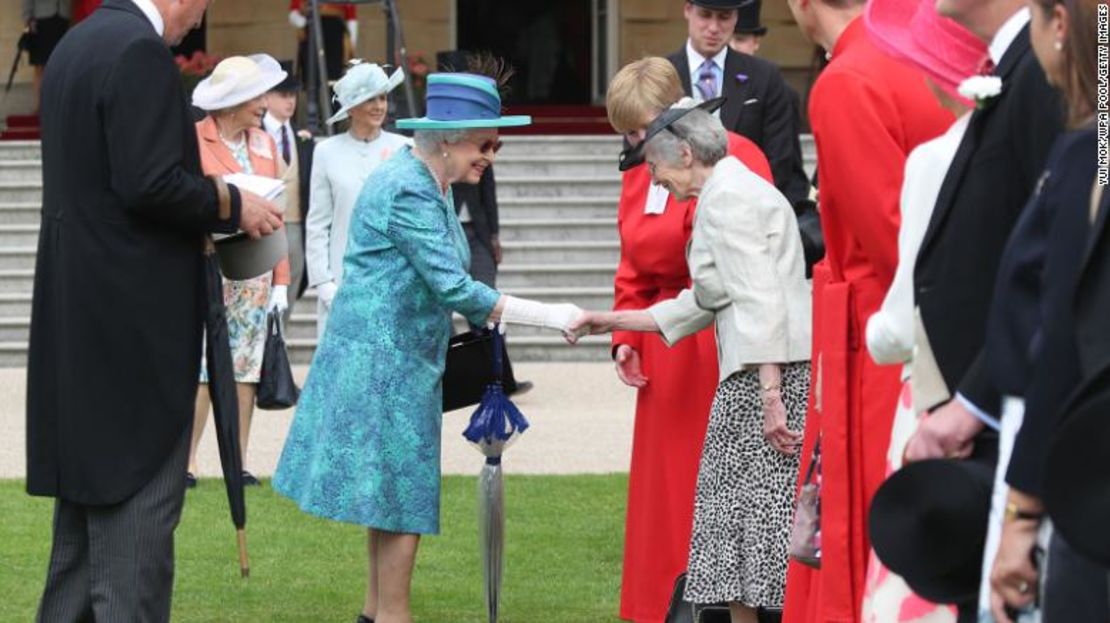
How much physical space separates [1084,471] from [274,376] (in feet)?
24.1

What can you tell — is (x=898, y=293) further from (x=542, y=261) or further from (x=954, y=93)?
(x=542, y=261)

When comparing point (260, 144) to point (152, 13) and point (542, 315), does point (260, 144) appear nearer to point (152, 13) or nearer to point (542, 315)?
point (542, 315)

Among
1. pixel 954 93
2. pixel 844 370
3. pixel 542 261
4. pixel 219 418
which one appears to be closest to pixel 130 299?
pixel 219 418

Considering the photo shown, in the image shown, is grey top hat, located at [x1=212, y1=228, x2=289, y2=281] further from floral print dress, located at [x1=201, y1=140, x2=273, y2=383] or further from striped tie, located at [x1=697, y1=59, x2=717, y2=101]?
floral print dress, located at [x1=201, y1=140, x2=273, y2=383]

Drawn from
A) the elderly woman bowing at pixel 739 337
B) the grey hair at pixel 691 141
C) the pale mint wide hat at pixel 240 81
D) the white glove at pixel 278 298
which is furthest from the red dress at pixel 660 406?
the white glove at pixel 278 298

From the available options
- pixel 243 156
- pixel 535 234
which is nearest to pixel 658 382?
pixel 243 156

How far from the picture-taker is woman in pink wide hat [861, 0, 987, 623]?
4227mm

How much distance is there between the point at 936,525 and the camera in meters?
3.83

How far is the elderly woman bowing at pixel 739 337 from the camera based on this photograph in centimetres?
629

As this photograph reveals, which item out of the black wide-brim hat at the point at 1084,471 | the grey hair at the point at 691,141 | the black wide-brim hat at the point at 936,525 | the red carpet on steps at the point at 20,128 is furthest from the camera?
the red carpet on steps at the point at 20,128

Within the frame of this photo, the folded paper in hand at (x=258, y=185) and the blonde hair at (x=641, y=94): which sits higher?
the folded paper in hand at (x=258, y=185)

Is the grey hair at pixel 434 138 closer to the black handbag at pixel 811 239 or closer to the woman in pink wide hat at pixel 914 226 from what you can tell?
the black handbag at pixel 811 239

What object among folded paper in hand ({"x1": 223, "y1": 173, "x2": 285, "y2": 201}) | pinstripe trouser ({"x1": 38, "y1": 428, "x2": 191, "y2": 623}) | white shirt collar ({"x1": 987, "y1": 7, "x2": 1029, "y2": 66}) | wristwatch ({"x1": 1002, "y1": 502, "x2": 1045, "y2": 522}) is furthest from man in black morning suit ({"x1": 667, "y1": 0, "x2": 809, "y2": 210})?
wristwatch ({"x1": 1002, "y1": 502, "x2": 1045, "y2": 522})

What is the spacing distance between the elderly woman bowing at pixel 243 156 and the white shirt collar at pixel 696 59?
1.78m
